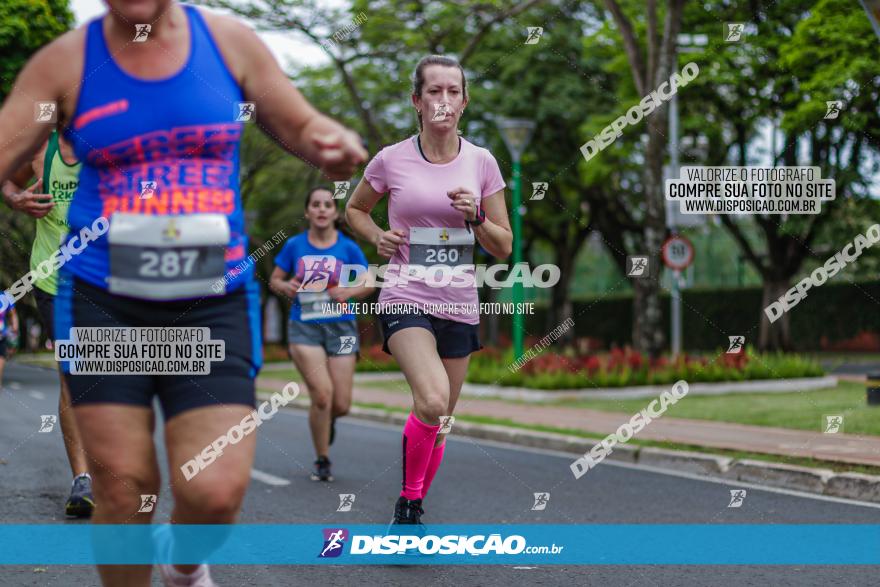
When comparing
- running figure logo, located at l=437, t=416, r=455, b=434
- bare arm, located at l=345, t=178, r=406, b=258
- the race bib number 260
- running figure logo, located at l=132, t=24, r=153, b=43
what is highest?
running figure logo, located at l=132, t=24, r=153, b=43

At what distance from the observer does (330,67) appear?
101ft

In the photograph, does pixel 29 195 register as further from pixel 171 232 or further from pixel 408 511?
pixel 171 232

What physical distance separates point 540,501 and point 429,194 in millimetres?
2661

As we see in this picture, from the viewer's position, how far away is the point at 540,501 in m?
7.36

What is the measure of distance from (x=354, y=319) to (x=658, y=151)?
34.9 feet

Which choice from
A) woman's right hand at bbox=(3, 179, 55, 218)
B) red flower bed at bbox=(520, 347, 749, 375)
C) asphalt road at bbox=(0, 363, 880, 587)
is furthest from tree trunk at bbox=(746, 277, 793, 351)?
woman's right hand at bbox=(3, 179, 55, 218)

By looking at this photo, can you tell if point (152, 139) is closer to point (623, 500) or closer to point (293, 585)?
point (293, 585)

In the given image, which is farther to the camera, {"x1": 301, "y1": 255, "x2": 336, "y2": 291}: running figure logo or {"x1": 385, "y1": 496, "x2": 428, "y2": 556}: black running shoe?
{"x1": 301, "y1": 255, "x2": 336, "y2": 291}: running figure logo

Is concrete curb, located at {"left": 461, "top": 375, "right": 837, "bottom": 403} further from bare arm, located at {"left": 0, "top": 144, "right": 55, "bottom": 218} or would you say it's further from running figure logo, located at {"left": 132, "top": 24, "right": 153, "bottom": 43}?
running figure logo, located at {"left": 132, "top": 24, "right": 153, "bottom": 43}

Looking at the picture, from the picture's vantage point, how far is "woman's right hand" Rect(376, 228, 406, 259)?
211 inches

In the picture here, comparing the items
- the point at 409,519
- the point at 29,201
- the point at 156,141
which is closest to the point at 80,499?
the point at 29,201

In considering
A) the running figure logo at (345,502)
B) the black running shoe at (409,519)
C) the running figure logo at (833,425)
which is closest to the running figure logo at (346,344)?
A: the running figure logo at (345,502)

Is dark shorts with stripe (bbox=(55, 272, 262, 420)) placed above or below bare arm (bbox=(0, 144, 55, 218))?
below

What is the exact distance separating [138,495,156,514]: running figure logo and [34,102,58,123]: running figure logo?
0.96 m
